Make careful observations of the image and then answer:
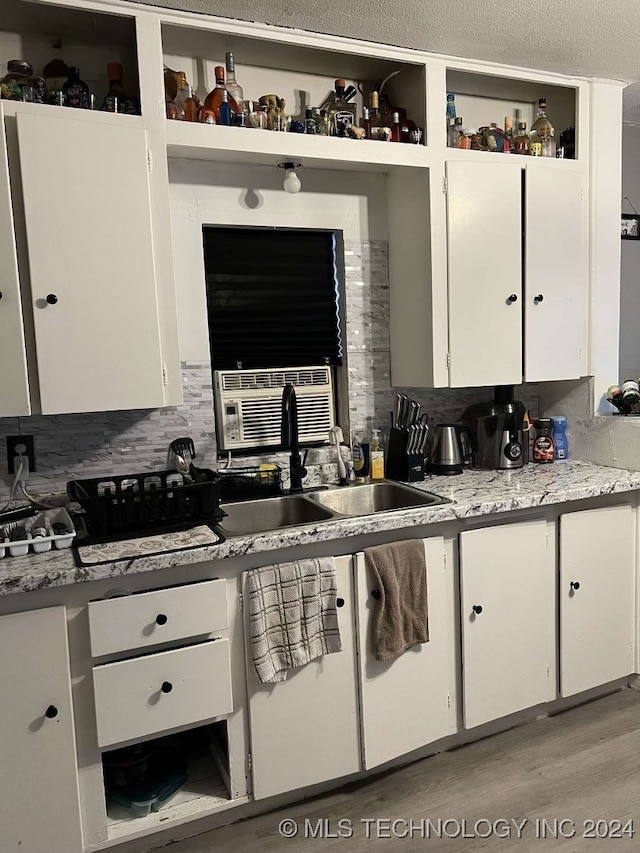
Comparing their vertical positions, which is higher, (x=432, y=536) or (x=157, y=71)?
(x=157, y=71)

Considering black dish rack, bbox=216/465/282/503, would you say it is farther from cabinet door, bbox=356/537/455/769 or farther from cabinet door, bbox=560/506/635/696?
cabinet door, bbox=560/506/635/696

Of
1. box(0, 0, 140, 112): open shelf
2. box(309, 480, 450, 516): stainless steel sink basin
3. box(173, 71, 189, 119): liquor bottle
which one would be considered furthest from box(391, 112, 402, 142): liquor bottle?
box(309, 480, 450, 516): stainless steel sink basin

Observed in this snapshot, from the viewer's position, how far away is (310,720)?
200 cm

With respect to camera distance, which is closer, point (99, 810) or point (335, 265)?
point (99, 810)

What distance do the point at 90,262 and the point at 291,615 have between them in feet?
4.09

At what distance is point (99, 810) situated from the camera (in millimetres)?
1774

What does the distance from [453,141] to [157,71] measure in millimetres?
1205

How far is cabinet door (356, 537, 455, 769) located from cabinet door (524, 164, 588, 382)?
1.04m

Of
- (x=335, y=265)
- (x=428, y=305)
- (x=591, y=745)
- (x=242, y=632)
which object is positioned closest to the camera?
(x=242, y=632)

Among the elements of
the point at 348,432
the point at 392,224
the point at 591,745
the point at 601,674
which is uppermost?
the point at 392,224

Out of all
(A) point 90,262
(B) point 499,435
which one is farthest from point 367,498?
(A) point 90,262

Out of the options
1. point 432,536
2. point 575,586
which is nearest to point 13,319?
point 432,536

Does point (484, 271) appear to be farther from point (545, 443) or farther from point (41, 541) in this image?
point (41, 541)

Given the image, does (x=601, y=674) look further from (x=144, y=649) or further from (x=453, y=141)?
(x=453, y=141)
